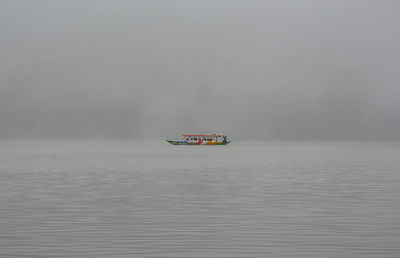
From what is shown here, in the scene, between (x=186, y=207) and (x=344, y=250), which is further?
(x=186, y=207)

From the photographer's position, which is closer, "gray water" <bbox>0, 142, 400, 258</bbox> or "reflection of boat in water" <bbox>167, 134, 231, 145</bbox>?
"gray water" <bbox>0, 142, 400, 258</bbox>

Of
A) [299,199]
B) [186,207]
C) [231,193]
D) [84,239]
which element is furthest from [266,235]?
[231,193]

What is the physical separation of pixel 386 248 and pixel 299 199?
11848mm

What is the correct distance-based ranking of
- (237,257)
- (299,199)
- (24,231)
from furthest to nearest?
(299,199) → (24,231) → (237,257)

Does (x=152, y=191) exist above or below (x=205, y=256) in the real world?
above

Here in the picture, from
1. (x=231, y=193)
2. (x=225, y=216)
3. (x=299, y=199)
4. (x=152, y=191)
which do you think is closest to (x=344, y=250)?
(x=225, y=216)

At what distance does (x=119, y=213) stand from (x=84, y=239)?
584 centimetres

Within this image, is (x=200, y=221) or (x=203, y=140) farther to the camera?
(x=203, y=140)

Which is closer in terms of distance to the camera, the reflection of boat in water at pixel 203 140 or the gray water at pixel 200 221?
the gray water at pixel 200 221

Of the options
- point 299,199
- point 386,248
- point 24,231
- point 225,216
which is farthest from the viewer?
point 299,199

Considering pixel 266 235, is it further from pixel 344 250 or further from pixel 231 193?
pixel 231 193

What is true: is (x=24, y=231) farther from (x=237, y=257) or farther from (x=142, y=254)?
(x=237, y=257)

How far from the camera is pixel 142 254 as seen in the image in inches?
544

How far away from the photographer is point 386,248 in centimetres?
1445
